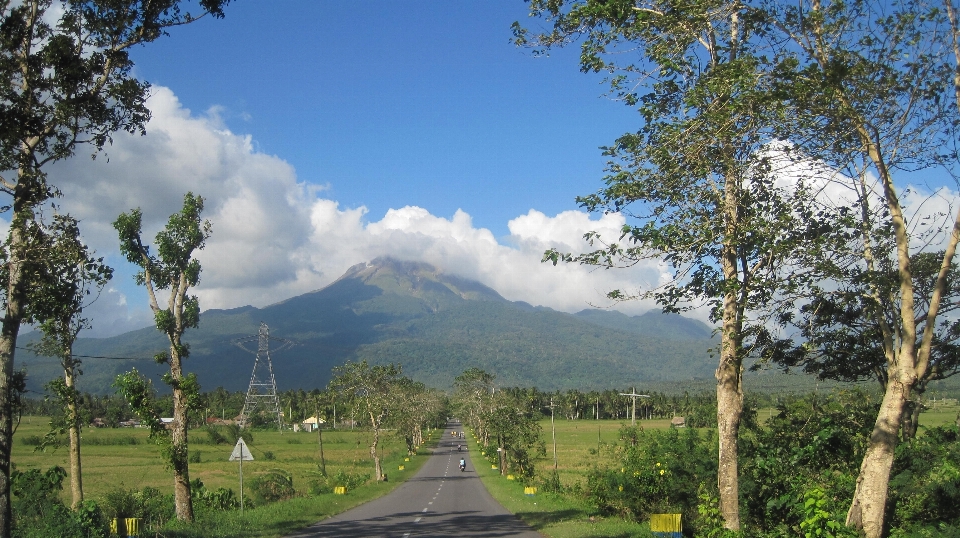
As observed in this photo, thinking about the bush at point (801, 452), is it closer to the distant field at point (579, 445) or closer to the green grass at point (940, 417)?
the green grass at point (940, 417)

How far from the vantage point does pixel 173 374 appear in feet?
66.5

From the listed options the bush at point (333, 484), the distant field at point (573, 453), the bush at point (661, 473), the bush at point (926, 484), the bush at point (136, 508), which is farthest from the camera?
the distant field at point (573, 453)

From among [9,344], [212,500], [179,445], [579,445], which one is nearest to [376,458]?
[212,500]

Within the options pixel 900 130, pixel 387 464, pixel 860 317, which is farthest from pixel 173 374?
pixel 387 464

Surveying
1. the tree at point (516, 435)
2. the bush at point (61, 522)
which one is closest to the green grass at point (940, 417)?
the bush at point (61, 522)

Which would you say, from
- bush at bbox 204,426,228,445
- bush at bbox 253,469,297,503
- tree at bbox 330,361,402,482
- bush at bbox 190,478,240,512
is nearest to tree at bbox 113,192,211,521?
bush at bbox 190,478,240,512

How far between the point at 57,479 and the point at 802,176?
16200mm

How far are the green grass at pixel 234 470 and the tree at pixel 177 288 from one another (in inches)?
27.8

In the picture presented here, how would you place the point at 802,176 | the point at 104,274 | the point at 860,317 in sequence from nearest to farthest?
the point at 802,176 → the point at 104,274 → the point at 860,317

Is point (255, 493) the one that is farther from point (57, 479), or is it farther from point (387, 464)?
point (387, 464)

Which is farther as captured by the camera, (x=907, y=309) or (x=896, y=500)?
(x=896, y=500)

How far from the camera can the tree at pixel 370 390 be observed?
44.9m

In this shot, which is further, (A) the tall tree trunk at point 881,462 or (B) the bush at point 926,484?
(B) the bush at point 926,484

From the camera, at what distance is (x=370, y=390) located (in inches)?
1818
